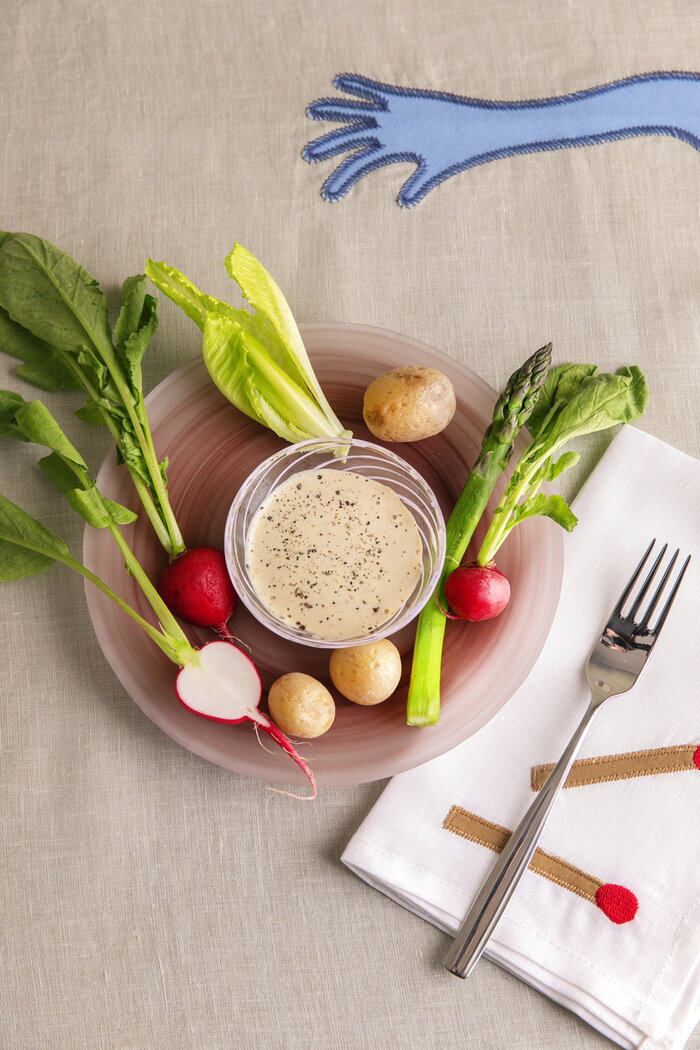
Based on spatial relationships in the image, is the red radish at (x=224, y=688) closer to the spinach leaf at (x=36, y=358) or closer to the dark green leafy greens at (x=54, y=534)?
the dark green leafy greens at (x=54, y=534)

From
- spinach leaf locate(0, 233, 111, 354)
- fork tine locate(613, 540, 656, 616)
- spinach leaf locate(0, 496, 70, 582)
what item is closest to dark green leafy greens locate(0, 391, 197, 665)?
spinach leaf locate(0, 496, 70, 582)

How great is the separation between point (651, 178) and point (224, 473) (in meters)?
1.09

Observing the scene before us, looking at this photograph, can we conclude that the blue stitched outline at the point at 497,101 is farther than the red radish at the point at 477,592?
Yes

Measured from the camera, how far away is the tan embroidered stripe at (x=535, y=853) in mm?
1657

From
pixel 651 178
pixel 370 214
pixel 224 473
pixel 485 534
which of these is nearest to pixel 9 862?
pixel 224 473

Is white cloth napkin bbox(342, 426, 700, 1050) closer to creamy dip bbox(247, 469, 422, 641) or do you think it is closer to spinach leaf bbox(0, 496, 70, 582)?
creamy dip bbox(247, 469, 422, 641)

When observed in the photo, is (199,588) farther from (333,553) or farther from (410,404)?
(410,404)

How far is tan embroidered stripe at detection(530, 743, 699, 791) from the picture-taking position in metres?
1.68

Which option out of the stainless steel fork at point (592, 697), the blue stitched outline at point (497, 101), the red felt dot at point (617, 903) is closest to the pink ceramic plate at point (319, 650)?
the stainless steel fork at point (592, 697)

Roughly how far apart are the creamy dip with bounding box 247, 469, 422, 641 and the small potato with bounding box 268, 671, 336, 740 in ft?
0.43

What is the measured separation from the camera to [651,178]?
1.88 meters

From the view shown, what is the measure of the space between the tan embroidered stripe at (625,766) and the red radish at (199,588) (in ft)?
2.19

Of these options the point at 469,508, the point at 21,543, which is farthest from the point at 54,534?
the point at 469,508

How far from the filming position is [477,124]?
190 centimetres
